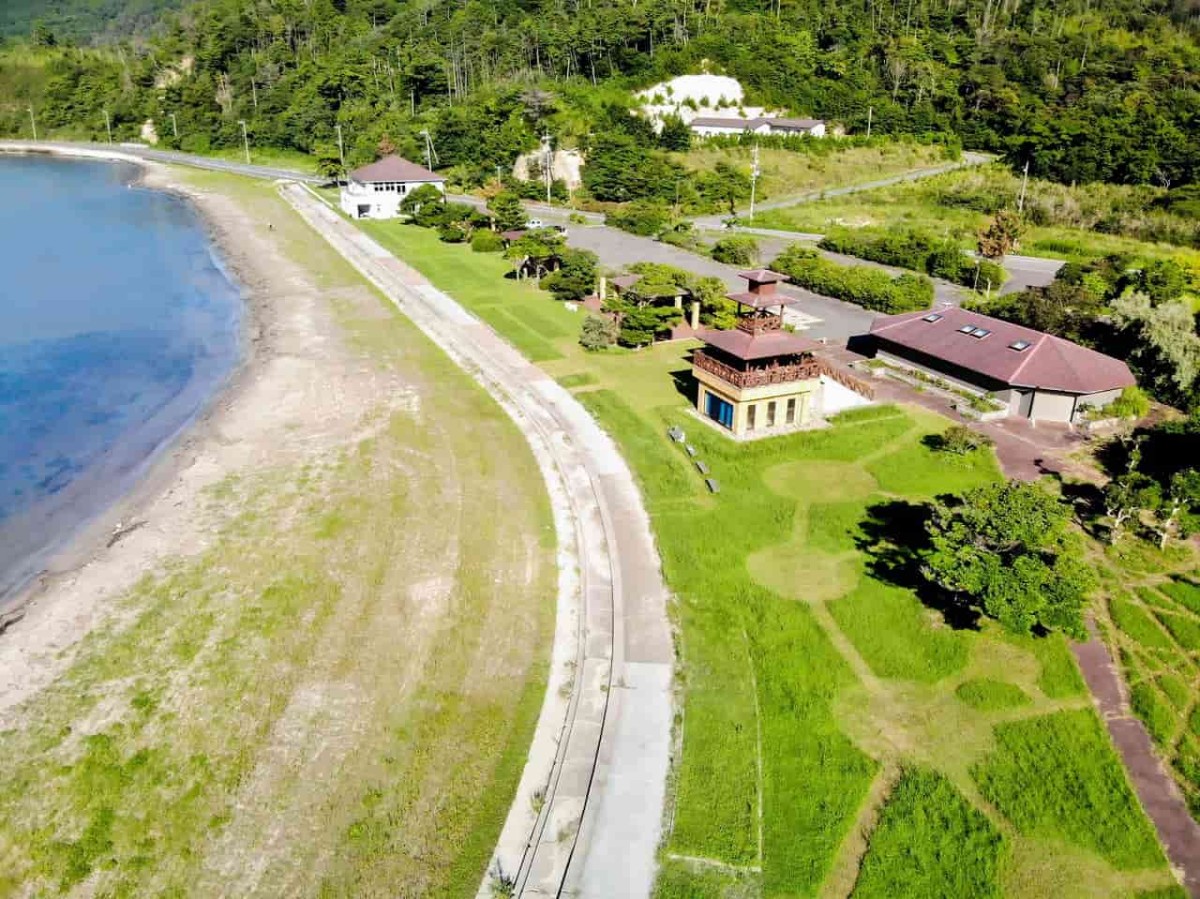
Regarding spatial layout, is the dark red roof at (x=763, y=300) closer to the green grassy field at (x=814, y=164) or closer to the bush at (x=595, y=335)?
the bush at (x=595, y=335)

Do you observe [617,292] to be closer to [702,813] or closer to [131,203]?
[702,813]

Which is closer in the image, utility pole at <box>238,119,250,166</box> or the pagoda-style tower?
the pagoda-style tower

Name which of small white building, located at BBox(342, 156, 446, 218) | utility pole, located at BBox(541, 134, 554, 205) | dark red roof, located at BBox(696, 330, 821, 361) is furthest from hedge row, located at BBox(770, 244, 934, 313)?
small white building, located at BBox(342, 156, 446, 218)

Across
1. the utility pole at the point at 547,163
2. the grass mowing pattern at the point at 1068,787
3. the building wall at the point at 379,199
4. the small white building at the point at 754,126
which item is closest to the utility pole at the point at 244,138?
the building wall at the point at 379,199

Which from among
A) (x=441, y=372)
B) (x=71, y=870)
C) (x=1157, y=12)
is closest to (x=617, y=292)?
(x=441, y=372)

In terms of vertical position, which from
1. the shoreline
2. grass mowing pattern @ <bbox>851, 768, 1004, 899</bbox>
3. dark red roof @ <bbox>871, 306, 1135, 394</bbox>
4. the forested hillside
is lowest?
the shoreline

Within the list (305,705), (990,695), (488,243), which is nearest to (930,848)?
(990,695)

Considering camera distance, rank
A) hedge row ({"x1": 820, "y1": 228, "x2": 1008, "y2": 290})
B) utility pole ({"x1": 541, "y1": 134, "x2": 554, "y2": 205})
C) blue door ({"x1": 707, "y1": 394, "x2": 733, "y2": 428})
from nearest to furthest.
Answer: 1. blue door ({"x1": 707, "y1": 394, "x2": 733, "y2": 428})
2. hedge row ({"x1": 820, "y1": 228, "x2": 1008, "y2": 290})
3. utility pole ({"x1": 541, "y1": 134, "x2": 554, "y2": 205})

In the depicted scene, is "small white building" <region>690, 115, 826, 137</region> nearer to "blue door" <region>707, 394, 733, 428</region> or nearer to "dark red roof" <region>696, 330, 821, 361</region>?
"dark red roof" <region>696, 330, 821, 361</region>
